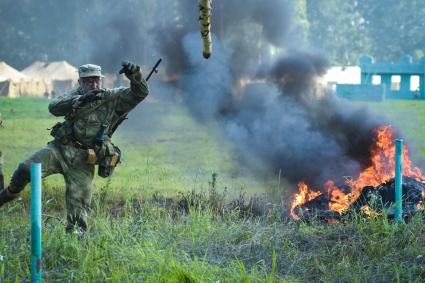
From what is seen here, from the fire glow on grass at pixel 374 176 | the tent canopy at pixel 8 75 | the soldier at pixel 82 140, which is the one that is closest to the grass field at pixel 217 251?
the soldier at pixel 82 140

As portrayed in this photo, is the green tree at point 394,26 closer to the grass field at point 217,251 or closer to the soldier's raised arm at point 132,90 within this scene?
the soldier's raised arm at point 132,90

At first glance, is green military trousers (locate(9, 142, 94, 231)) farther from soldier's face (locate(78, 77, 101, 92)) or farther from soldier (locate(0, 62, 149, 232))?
soldier's face (locate(78, 77, 101, 92))

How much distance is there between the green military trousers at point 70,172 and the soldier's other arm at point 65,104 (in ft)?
1.09

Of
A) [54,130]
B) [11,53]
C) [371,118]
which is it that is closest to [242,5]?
[371,118]

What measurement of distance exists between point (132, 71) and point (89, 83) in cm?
60

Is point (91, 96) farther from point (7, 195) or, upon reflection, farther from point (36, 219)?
point (36, 219)

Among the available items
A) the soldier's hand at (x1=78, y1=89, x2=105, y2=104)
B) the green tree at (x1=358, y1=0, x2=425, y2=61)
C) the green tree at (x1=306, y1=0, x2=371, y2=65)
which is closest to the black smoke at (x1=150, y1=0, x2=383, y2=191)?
the soldier's hand at (x1=78, y1=89, x2=105, y2=104)

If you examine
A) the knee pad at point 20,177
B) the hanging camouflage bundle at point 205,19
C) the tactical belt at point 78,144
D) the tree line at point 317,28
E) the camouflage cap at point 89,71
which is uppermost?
the tree line at point 317,28

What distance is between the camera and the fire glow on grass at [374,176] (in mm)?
8864

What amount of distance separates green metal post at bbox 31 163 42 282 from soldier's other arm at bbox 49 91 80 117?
2522 mm

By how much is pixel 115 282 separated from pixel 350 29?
45750 millimetres

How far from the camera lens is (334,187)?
31.6 feet

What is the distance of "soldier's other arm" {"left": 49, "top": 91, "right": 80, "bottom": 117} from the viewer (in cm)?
698

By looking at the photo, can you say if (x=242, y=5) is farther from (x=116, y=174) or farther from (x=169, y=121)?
(x=169, y=121)
